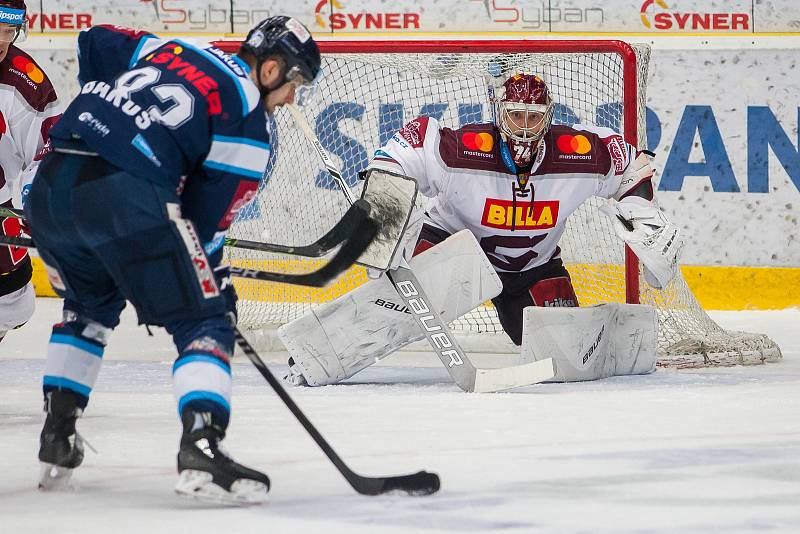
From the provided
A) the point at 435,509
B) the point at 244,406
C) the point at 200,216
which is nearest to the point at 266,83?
the point at 200,216

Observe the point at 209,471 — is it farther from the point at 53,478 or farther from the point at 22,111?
the point at 22,111

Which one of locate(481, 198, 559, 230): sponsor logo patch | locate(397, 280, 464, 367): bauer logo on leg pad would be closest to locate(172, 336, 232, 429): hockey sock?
locate(397, 280, 464, 367): bauer logo on leg pad

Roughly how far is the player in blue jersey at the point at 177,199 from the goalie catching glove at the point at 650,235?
180 cm

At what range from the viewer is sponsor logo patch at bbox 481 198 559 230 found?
4164mm

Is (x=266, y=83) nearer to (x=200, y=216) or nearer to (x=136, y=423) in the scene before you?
(x=200, y=216)

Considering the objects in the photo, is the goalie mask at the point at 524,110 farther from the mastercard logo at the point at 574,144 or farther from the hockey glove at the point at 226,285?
the hockey glove at the point at 226,285

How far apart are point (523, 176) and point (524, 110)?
245 mm

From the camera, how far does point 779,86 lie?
550 centimetres

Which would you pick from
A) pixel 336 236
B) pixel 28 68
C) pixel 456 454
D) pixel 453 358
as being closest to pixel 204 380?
pixel 336 236

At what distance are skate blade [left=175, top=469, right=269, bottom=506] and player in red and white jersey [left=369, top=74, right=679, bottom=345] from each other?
1909mm

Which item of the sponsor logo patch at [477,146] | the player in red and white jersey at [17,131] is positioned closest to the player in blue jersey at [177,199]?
the player in red and white jersey at [17,131]

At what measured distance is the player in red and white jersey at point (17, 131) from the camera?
140 inches

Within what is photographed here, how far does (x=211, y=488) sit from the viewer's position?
85.5 inches

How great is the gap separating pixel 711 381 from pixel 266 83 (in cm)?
195
